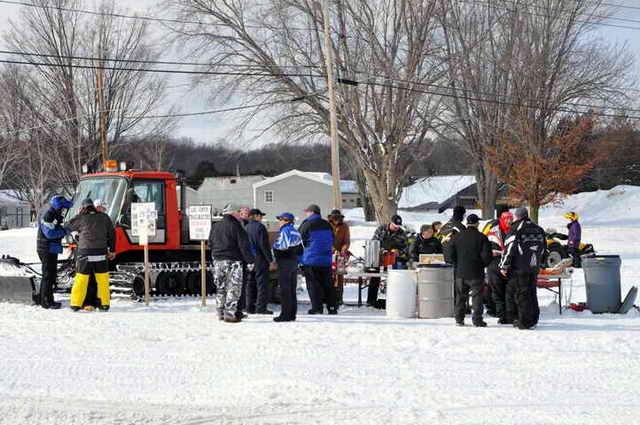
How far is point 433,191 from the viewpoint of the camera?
92.8 m

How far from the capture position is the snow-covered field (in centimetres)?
804

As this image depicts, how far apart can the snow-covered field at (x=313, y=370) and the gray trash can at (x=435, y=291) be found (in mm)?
382

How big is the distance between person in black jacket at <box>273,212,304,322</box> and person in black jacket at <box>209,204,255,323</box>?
472mm

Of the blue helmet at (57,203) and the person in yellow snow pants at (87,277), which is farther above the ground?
the blue helmet at (57,203)

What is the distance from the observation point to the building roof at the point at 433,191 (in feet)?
292

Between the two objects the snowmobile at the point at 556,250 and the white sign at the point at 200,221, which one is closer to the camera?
the white sign at the point at 200,221

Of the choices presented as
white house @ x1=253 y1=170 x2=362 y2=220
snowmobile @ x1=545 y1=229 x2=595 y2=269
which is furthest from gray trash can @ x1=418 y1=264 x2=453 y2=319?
white house @ x1=253 y1=170 x2=362 y2=220

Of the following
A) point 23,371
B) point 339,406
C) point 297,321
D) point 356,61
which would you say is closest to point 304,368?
point 339,406

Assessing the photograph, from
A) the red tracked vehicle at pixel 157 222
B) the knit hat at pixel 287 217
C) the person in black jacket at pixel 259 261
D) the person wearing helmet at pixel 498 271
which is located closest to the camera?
the person wearing helmet at pixel 498 271

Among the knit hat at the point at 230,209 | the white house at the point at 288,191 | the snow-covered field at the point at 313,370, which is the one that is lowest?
the snow-covered field at the point at 313,370

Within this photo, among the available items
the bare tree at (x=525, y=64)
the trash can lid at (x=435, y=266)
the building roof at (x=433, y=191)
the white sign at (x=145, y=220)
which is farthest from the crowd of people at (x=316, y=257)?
the building roof at (x=433, y=191)

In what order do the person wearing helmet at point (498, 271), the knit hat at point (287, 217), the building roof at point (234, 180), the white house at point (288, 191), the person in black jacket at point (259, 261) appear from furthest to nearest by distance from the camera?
the building roof at point (234, 180), the white house at point (288, 191), the person in black jacket at point (259, 261), the knit hat at point (287, 217), the person wearing helmet at point (498, 271)

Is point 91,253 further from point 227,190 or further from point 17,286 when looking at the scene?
point 227,190

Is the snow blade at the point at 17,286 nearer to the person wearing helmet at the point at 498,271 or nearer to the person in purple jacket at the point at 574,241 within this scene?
the person wearing helmet at the point at 498,271
